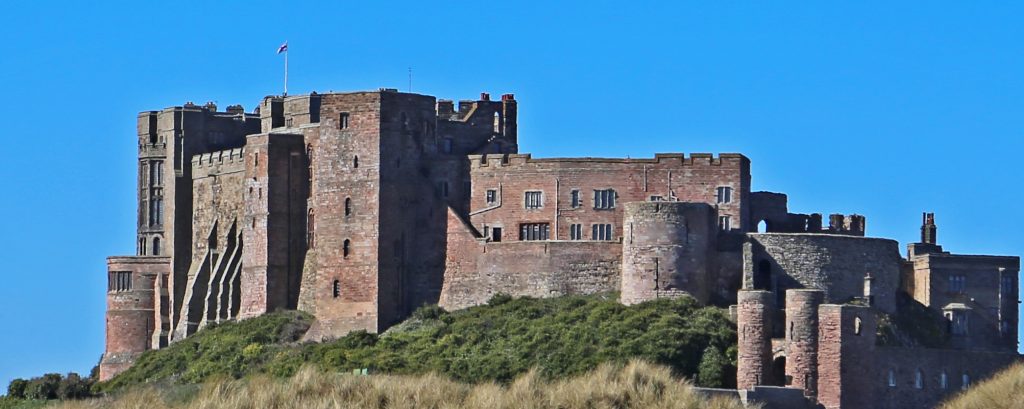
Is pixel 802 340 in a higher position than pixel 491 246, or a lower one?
lower

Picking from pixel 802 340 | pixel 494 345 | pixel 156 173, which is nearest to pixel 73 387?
pixel 156 173

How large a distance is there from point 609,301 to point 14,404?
70.3ft

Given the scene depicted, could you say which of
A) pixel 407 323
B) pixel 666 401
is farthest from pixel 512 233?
pixel 666 401

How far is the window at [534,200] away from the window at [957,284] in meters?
15.2

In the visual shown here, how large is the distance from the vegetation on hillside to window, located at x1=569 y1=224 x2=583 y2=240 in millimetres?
3351

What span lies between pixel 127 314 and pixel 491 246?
18.1m

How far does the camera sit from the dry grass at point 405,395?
68.7 m

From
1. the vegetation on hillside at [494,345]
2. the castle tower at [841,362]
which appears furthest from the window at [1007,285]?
the castle tower at [841,362]

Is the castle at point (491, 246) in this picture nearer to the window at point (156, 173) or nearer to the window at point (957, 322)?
the window at point (957, 322)

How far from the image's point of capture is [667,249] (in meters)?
98.9

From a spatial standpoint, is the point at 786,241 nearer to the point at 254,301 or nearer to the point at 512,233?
the point at 512,233

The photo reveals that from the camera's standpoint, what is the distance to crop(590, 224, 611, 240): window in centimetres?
10425

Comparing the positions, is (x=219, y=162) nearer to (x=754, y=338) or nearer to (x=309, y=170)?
(x=309, y=170)

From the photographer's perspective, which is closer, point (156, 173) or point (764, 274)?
point (764, 274)
